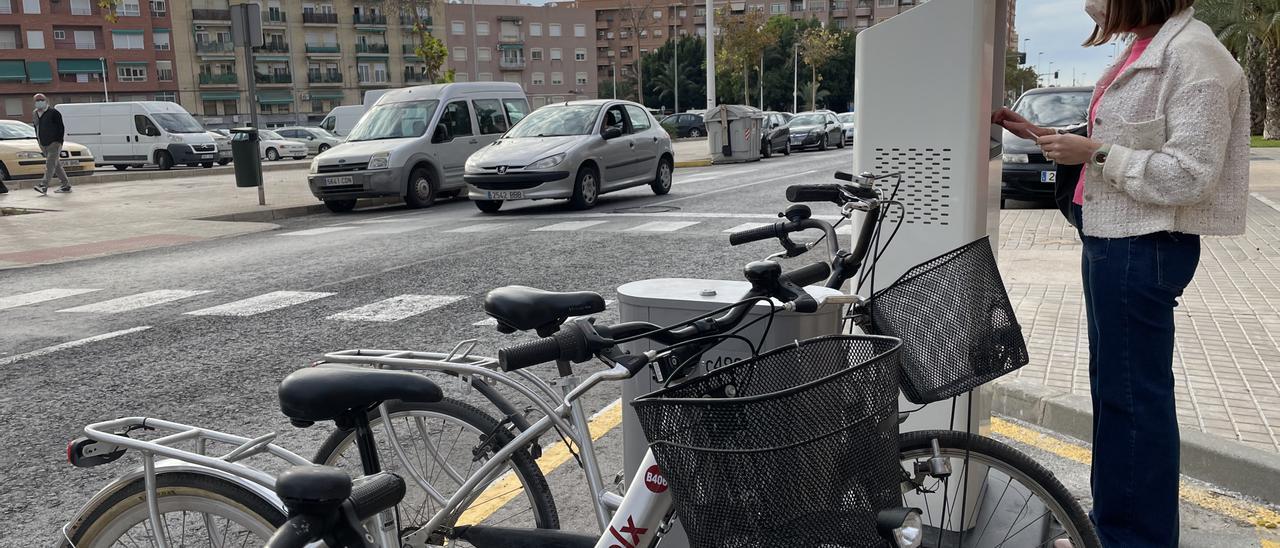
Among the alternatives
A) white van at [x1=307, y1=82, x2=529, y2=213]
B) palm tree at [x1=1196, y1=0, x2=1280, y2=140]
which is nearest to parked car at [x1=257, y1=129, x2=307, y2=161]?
white van at [x1=307, y1=82, x2=529, y2=213]

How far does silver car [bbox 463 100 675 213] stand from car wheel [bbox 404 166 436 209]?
144 cm

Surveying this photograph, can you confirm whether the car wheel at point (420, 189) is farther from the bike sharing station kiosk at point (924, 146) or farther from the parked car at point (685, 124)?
the parked car at point (685, 124)

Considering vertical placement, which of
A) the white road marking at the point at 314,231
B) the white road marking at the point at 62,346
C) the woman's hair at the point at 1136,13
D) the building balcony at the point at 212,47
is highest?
the building balcony at the point at 212,47

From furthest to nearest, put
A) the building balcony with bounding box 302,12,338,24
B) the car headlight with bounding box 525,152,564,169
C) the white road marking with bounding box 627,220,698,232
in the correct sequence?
the building balcony with bounding box 302,12,338,24 < the car headlight with bounding box 525,152,564,169 < the white road marking with bounding box 627,220,698,232

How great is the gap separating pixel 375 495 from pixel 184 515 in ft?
2.31

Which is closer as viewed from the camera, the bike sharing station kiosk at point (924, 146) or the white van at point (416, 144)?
the bike sharing station kiosk at point (924, 146)

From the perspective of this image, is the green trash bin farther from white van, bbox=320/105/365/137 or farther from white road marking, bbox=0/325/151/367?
white van, bbox=320/105/365/137

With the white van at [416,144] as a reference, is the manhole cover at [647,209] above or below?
below

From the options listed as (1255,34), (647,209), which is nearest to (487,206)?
(647,209)

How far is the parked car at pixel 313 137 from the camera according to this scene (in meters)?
41.5

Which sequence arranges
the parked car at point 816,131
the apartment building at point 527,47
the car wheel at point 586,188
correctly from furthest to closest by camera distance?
the apartment building at point 527,47, the parked car at point 816,131, the car wheel at point 586,188

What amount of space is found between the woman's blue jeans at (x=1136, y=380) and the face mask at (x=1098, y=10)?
493 mm

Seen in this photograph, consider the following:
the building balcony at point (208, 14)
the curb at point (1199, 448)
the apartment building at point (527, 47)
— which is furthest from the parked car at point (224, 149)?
the apartment building at point (527, 47)

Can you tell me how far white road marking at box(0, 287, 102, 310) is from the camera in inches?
319
